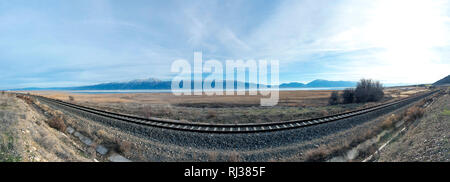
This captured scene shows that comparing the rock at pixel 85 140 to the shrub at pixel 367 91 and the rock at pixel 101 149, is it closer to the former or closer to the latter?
the rock at pixel 101 149

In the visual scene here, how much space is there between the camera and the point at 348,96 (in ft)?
101

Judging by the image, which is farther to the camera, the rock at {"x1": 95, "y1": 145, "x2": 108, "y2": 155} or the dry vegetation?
the rock at {"x1": 95, "y1": 145, "x2": 108, "y2": 155}

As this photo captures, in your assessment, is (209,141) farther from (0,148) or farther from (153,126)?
(0,148)

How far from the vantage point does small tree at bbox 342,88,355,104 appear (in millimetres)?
30562

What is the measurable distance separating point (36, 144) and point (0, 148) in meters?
0.91

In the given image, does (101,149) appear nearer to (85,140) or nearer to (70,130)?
(85,140)

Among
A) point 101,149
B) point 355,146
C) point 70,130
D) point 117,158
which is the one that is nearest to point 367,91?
point 355,146

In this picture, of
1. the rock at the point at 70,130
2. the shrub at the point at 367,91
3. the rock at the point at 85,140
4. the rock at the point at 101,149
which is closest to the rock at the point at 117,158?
the rock at the point at 101,149

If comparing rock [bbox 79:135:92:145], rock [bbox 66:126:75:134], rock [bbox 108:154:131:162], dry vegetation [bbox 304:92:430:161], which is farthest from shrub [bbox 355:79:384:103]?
rock [bbox 66:126:75:134]

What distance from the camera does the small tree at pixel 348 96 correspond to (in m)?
30.6

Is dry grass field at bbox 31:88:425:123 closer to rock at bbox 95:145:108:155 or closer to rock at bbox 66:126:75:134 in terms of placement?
rock at bbox 66:126:75:134
